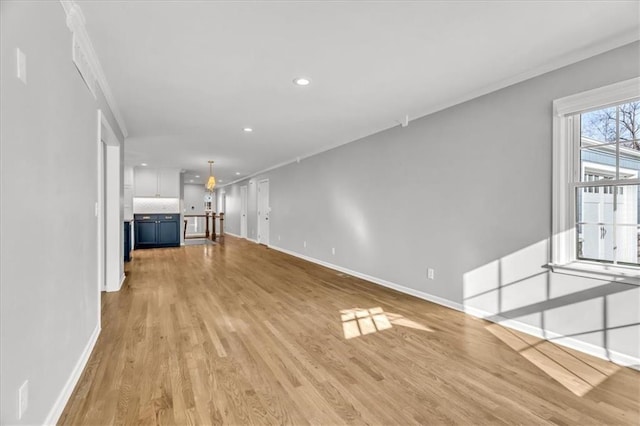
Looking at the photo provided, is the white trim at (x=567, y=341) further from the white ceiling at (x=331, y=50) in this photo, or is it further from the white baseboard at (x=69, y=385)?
the white baseboard at (x=69, y=385)

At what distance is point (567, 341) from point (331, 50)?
3093mm

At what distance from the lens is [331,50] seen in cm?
257

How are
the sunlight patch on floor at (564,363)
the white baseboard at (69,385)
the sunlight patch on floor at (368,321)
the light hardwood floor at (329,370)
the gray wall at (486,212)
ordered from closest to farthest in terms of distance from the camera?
1. the white baseboard at (69,385)
2. the light hardwood floor at (329,370)
3. the sunlight patch on floor at (564,363)
4. the gray wall at (486,212)
5. the sunlight patch on floor at (368,321)

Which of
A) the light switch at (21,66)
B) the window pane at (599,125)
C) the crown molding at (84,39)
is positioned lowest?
the light switch at (21,66)

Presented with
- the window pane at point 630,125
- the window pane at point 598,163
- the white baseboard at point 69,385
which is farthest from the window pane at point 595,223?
the white baseboard at point 69,385

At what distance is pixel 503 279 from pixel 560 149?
4.28ft

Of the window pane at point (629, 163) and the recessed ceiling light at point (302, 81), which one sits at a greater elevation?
the recessed ceiling light at point (302, 81)

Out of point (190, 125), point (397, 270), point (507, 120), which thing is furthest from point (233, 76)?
point (397, 270)

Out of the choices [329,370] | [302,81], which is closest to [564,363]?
[329,370]

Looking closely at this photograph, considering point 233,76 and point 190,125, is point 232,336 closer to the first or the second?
point 233,76

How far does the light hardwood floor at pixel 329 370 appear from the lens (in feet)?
5.97

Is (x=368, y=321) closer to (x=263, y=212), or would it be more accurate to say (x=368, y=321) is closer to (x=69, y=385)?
(x=69, y=385)

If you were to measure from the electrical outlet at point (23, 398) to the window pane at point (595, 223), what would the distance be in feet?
12.4

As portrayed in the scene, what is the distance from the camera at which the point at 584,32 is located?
2.32 metres
